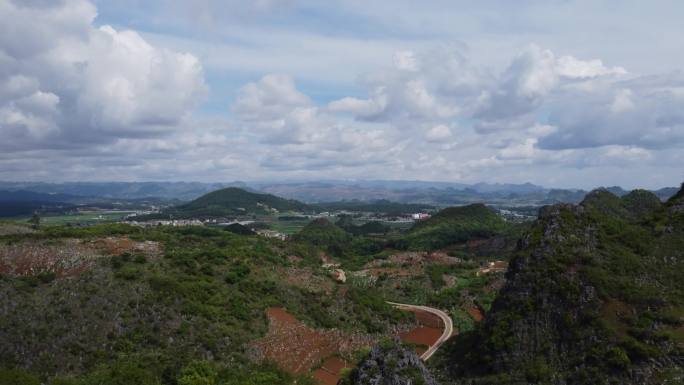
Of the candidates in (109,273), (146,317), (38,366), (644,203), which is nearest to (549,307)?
(146,317)

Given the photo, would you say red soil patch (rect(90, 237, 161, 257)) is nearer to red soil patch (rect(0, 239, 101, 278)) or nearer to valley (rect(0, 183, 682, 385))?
valley (rect(0, 183, 682, 385))

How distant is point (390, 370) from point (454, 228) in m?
105

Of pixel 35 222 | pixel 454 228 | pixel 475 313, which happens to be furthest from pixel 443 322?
pixel 35 222

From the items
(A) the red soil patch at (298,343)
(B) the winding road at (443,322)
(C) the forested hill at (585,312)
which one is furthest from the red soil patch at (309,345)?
(C) the forested hill at (585,312)

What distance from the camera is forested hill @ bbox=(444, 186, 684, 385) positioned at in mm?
25016

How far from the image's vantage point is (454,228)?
414ft

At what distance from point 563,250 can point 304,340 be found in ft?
69.4

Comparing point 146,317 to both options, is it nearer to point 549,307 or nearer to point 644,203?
point 549,307

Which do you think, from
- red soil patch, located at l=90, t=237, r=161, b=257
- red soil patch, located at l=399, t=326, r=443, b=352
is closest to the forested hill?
red soil patch, located at l=399, t=326, r=443, b=352

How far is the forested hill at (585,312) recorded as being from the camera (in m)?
25.0

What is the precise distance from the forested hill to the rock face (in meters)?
4.14

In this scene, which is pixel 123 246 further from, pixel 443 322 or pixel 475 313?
pixel 475 313

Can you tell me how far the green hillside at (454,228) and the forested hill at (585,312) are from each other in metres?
76.6

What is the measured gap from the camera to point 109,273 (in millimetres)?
40969
